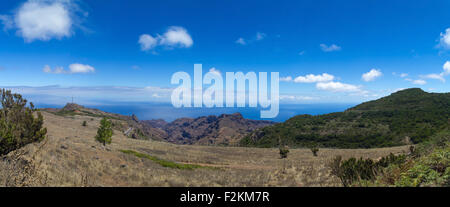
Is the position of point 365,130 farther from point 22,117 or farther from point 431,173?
point 22,117

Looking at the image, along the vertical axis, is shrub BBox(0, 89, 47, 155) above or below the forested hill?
above

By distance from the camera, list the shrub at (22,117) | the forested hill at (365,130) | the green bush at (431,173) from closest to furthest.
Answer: the green bush at (431,173), the shrub at (22,117), the forested hill at (365,130)

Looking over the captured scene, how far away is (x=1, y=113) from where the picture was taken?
11.8 metres

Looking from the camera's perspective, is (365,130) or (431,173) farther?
(365,130)

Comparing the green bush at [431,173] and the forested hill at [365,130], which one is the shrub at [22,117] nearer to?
the green bush at [431,173]

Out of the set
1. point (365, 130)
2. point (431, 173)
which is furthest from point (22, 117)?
point (365, 130)

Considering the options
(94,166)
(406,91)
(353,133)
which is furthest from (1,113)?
→ (406,91)

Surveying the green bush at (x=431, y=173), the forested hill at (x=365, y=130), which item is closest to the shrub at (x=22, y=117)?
the green bush at (x=431, y=173)

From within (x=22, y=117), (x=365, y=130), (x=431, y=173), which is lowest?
(x=365, y=130)

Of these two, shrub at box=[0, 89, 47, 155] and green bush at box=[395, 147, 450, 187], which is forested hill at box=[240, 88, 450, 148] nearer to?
shrub at box=[0, 89, 47, 155]

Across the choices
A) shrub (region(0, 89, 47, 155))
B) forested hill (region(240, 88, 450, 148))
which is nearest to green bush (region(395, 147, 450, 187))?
shrub (region(0, 89, 47, 155))
